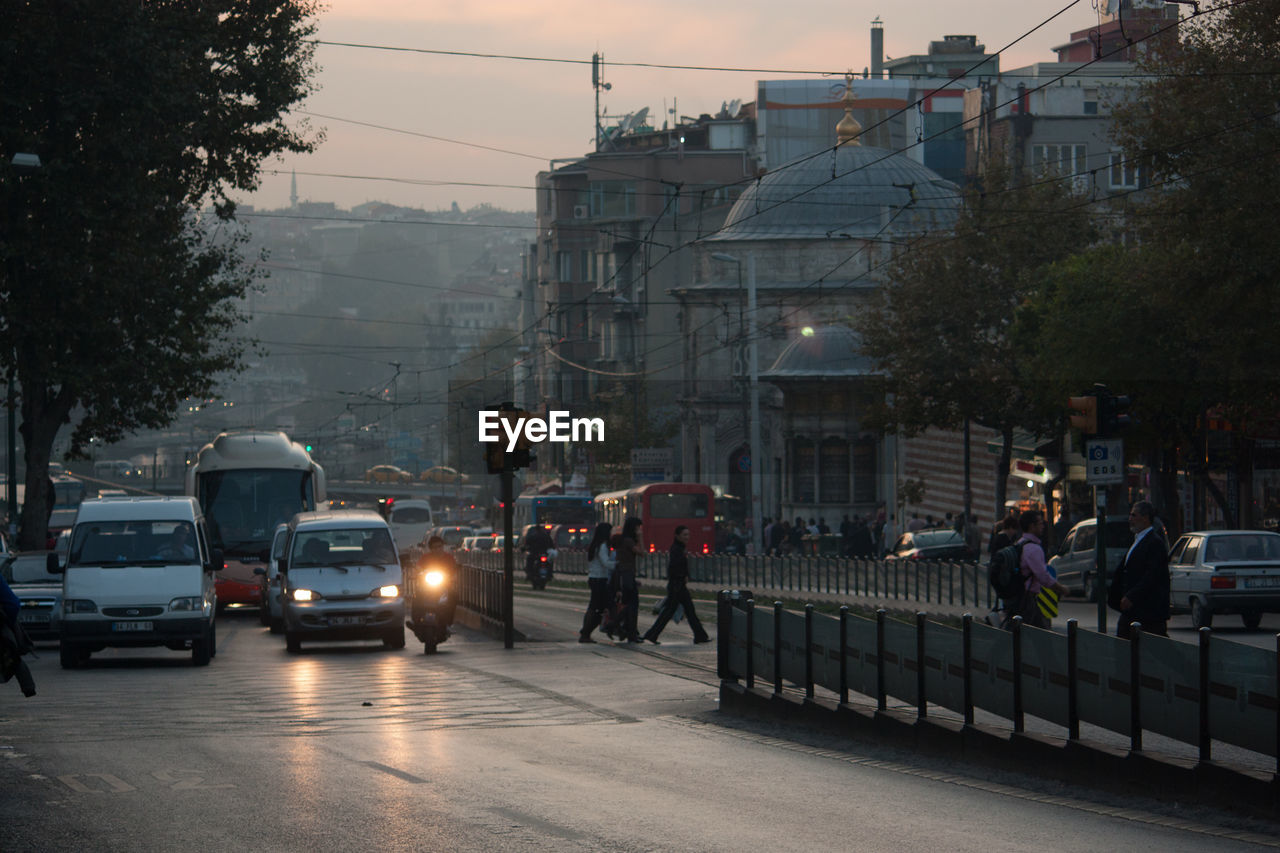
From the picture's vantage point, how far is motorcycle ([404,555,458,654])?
74.2 ft

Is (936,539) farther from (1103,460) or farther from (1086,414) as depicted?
(1086,414)

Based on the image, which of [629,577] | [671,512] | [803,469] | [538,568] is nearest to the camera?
[629,577]

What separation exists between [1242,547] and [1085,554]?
7.83 metres

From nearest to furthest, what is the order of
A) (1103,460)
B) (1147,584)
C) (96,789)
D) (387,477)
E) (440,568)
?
1. (96,789)
2. (1147,584)
3. (1103,460)
4. (440,568)
5. (387,477)

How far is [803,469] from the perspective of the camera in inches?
2692

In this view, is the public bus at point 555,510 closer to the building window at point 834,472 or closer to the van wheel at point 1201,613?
the building window at point 834,472

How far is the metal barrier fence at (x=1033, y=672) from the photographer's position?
9.73 meters

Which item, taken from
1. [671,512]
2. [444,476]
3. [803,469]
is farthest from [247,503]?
[444,476]

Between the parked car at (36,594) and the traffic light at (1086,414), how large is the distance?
1366 cm

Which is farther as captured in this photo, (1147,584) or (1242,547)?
(1242,547)

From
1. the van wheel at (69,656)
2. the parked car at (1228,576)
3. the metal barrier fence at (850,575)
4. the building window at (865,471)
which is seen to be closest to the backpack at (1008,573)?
the parked car at (1228,576)

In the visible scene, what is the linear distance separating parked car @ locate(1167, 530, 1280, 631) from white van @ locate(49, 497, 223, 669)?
12.9 meters

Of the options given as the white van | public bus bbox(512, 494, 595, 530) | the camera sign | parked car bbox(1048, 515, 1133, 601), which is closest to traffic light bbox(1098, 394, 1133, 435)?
the camera sign

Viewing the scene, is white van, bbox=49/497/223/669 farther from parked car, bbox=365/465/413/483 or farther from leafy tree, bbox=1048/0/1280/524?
parked car, bbox=365/465/413/483
